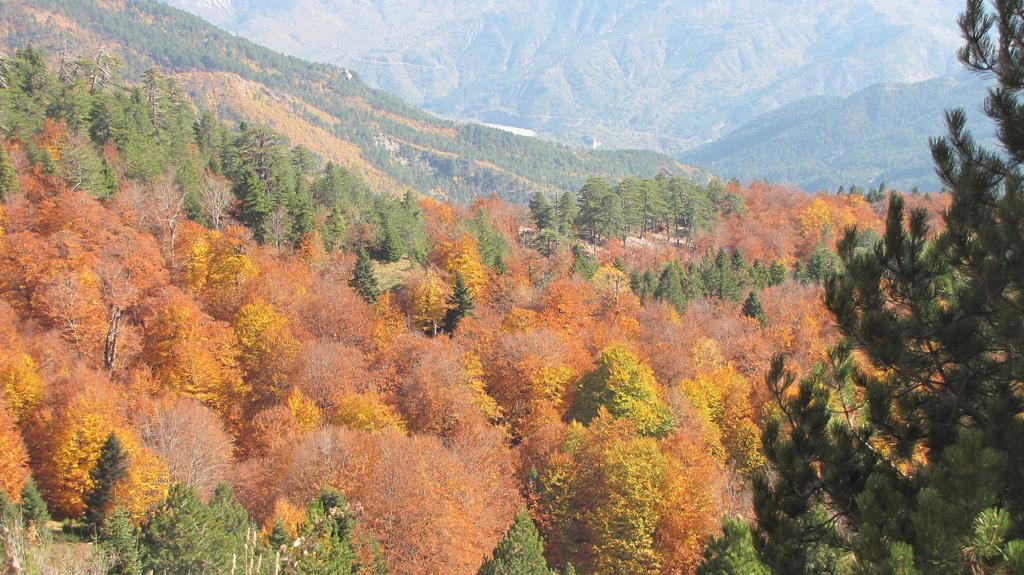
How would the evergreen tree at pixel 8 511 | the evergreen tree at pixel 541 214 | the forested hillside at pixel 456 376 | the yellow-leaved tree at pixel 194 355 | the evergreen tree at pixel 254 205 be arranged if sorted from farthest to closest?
the evergreen tree at pixel 541 214, the evergreen tree at pixel 254 205, the yellow-leaved tree at pixel 194 355, the evergreen tree at pixel 8 511, the forested hillside at pixel 456 376

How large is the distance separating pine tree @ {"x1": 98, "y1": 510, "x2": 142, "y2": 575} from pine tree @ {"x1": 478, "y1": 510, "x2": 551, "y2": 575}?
11669mm

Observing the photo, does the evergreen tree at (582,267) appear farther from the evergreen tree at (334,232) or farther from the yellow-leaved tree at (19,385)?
the yellow-leaved tree at (19,385)

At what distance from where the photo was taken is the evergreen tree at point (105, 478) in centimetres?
3294

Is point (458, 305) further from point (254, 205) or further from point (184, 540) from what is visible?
point (184, 540)

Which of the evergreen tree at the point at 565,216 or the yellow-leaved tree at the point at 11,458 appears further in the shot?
the evergreen tree at the point at 565,216

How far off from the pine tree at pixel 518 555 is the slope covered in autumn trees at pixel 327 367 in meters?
0.23

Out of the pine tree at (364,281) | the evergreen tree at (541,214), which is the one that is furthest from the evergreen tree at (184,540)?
the evergreen tree at (541,214)

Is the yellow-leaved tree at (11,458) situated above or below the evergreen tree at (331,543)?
below

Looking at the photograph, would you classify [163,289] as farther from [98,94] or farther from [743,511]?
[743,511]

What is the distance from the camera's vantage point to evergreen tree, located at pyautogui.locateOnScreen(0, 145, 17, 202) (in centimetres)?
4841

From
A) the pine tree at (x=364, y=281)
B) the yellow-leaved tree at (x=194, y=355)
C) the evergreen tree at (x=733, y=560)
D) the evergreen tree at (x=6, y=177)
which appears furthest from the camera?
the pine tree at (x=364, y=281)

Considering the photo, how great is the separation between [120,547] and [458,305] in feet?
111

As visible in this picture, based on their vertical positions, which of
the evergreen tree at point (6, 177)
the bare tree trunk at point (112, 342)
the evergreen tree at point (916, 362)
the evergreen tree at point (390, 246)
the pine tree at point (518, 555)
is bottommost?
the bare tree trunk at point (112, 342)

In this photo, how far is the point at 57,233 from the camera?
1811 inches
